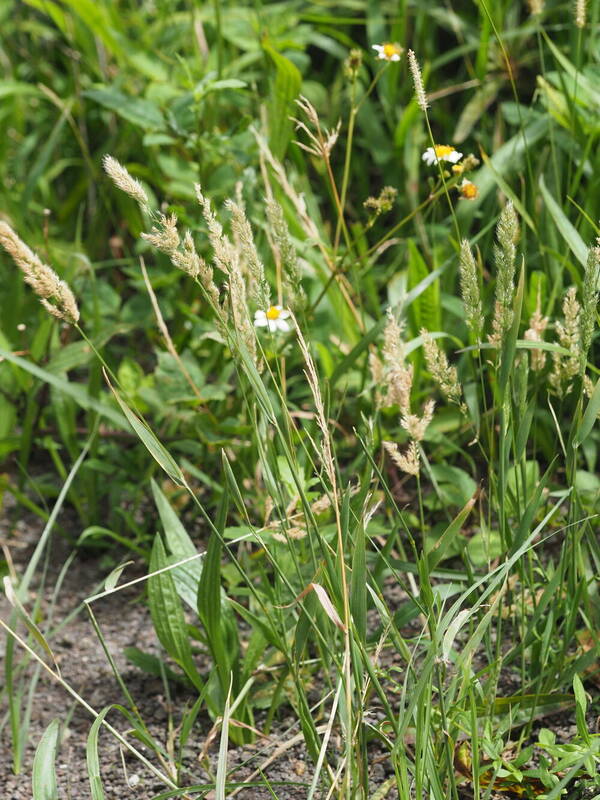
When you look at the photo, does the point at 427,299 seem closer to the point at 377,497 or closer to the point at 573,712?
the point at 377,497

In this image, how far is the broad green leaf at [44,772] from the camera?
116 centimetres

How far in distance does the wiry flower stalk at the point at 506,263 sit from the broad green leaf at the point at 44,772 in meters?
0.73

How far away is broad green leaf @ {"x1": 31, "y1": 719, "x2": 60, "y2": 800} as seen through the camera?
1155 mm

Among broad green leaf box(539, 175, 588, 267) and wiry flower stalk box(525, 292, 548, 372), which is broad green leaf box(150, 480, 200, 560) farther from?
broad green leaf box(539, 175, 588, 267)

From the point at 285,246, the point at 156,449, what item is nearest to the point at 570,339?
the point at 285,246

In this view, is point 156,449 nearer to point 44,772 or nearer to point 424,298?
point 44,772

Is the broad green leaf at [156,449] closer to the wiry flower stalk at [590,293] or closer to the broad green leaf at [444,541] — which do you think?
the broad green leaf at [444,541]

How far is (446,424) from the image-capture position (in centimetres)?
181

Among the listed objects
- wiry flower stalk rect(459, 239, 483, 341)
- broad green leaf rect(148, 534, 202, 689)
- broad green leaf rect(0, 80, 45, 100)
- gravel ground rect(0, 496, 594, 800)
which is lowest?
gravel ground rect(0, 496, 594, 800)

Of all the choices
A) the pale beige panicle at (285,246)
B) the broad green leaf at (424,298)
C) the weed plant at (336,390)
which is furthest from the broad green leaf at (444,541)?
the broad green leaf at (424,298)

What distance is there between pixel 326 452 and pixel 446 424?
33.0 inches

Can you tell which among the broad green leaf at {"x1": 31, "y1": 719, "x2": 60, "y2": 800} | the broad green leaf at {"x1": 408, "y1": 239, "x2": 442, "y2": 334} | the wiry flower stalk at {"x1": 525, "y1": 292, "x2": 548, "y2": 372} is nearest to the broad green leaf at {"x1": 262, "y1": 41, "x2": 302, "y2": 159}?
the broad green leaf at {"x1": 408, "y1": 239, "x2": 442, "y2": 334}

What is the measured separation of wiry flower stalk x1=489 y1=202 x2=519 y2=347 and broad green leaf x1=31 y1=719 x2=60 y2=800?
0.73 metres

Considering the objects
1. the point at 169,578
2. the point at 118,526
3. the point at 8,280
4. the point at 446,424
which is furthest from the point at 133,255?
the point at 169,578
